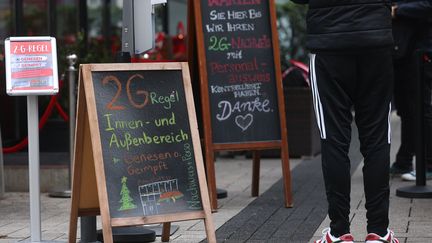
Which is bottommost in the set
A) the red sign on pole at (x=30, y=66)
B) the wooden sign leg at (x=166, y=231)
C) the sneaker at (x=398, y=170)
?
the wooden sign leg at (x=166, y=231)

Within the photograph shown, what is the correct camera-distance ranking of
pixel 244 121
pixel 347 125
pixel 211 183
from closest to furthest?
pixel 347 125 → pixel 211 183 → pixel 244 121

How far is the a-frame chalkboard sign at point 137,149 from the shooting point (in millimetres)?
5484

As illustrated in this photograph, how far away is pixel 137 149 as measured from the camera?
564 cm

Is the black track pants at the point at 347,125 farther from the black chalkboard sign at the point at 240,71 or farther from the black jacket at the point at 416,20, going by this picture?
the black jacket at the point at 416,20

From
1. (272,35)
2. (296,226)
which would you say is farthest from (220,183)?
(296,226)

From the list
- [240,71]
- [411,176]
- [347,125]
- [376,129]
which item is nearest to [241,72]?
[240,71]

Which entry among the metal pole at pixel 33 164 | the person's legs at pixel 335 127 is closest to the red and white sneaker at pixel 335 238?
the person's legs at pixel 335 127

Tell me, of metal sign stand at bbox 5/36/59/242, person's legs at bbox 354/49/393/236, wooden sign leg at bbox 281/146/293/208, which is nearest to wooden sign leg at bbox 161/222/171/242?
metal sign stand at bbox 5/36/59/242

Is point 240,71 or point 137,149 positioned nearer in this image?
point 137,149

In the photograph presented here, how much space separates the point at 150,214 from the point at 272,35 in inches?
109

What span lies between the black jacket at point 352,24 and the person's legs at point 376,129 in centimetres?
9

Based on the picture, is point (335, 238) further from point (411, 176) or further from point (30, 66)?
point (411, 176)

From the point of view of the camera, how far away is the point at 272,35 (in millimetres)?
7871

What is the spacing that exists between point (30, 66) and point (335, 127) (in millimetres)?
1836
